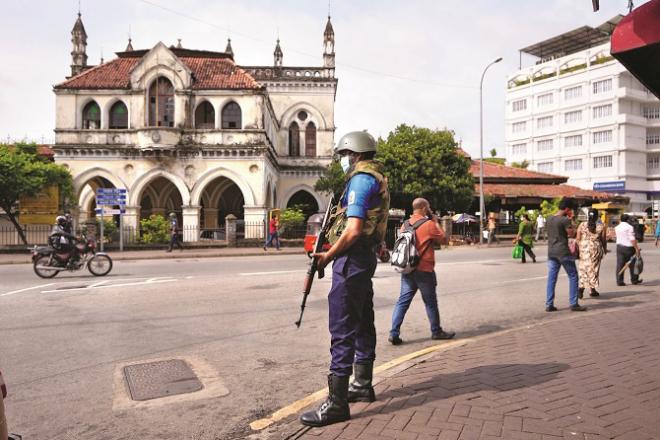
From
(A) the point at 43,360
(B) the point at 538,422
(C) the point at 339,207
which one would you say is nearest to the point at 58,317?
(A) the point at 43,360

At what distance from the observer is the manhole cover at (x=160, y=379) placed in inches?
167

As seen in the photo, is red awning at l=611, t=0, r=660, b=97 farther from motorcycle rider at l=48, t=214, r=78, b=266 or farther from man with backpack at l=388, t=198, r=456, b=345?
motorcycle rider at l=48, t=214, r=78, b=266

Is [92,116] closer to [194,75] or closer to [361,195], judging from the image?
[194,75]

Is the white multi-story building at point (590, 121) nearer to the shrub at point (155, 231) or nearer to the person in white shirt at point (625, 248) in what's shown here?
the shrub at point (155, 231)

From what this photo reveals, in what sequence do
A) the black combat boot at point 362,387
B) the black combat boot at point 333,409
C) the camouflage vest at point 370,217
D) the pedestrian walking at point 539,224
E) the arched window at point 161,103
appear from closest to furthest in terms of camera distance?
the black combat boot at point 333,409 < the camouflage vest at point 370,217 < the black combat boot at point 362,387 < the arched window at point 161,103 < the pedestrian walking at point 539,224

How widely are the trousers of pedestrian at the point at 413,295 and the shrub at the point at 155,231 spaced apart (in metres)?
20.9

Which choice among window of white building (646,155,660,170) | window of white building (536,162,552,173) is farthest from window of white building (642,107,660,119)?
window of white building (536,162,552,173)

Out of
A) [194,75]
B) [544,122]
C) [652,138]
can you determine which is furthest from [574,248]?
[652,138]

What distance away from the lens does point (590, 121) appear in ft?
202

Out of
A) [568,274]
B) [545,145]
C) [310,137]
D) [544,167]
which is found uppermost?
[545,145]

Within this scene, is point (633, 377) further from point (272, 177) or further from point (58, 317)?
point (272, 177)

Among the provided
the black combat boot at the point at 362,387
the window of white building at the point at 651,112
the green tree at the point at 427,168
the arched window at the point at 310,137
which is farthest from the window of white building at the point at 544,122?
the black combat boot at the point at 362,387

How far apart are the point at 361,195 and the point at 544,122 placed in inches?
2768

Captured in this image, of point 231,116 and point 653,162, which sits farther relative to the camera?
point 653,162
